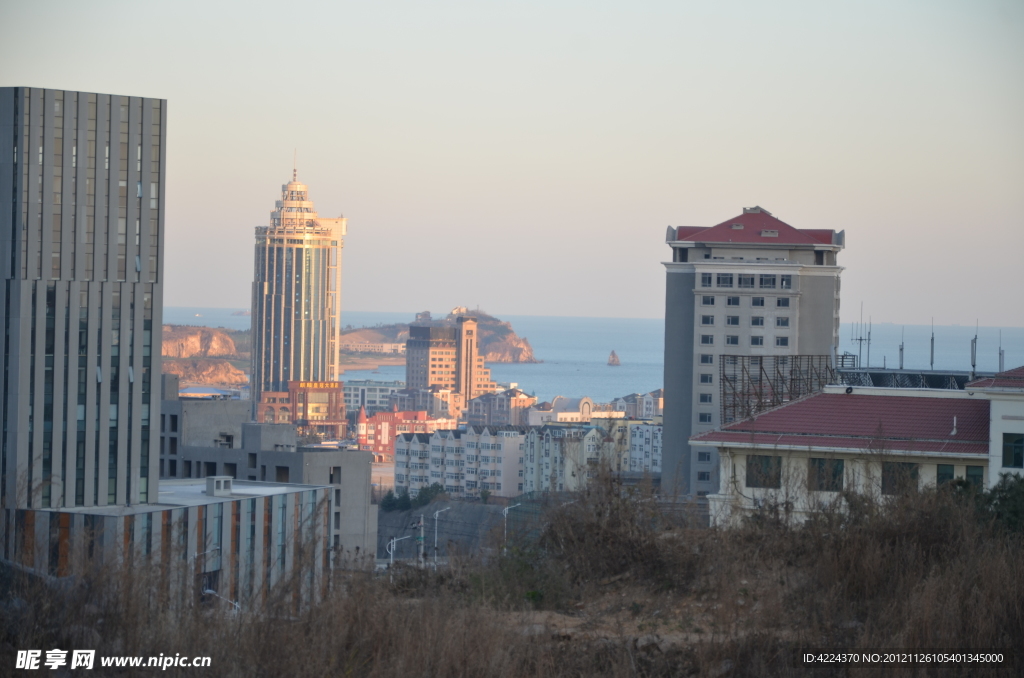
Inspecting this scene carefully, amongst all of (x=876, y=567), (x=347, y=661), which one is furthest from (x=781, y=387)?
(x=347, y=661)

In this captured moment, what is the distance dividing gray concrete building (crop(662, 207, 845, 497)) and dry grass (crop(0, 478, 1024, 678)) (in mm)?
31485

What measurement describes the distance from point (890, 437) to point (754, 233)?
28.0 metres

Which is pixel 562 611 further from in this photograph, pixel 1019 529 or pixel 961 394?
pixel 961 394

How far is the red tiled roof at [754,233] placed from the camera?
126ft

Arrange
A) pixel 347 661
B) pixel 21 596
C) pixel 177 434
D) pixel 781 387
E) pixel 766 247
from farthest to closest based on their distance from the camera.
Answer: pixel 766 247 → pixel 177 434 → pixel 781 387 → pixel 21 596 → pixel 347 661

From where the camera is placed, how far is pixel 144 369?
58.2 feet

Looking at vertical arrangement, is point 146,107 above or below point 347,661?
above

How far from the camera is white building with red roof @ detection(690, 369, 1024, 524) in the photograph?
35.5 feet

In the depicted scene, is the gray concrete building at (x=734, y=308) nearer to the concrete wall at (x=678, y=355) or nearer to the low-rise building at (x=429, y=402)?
the concrete wall at (x=678, y=355)

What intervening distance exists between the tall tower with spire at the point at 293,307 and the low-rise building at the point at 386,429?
33474 mm

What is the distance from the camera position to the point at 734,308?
37906 mm

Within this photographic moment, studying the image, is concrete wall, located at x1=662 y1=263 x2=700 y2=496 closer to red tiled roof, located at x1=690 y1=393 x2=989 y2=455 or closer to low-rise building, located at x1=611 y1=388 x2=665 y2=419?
red tiled roof, located at x1=690 y1=393 x2=989 y2=455

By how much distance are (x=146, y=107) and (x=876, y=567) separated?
15064mm

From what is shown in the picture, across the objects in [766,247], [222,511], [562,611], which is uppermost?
[766,247]
